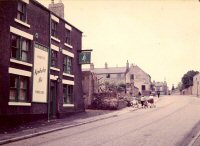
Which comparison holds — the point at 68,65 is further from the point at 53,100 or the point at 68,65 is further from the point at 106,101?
the point at 106,101

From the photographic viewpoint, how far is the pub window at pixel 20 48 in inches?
796

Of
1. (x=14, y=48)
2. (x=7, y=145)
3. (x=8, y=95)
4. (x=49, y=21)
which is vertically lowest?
(x=7, y=145)

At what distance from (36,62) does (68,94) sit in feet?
21.5

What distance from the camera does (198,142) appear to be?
13680mm

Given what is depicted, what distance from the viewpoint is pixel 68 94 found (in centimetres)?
2850

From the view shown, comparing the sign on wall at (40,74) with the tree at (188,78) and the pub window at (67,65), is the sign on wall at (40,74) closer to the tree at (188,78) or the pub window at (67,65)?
the pub window at (67,65)

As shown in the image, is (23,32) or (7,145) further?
(23,32)

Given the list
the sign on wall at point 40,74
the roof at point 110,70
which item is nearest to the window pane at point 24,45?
the sign on wall at point 40,74

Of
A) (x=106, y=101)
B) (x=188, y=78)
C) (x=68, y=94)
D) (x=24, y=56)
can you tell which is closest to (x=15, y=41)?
(x=24, y=56)

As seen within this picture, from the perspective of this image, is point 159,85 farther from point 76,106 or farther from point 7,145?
point 7,145

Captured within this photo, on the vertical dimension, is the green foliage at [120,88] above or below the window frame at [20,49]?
below

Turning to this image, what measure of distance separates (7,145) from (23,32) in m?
8.97

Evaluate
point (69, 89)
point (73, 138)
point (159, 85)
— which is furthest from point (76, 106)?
point (159, 85)

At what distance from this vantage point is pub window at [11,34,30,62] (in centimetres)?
2022
